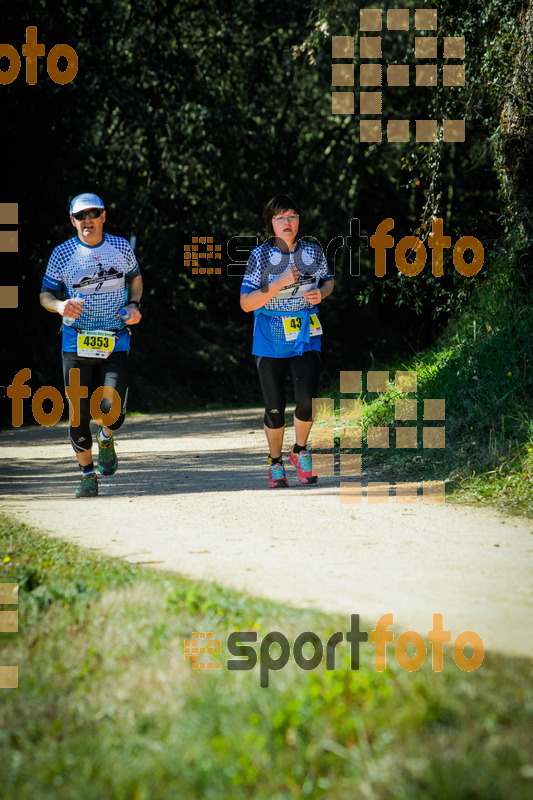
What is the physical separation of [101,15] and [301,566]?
1681 cm

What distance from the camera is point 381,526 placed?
563 cm

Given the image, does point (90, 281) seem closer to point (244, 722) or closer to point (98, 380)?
point (98, 380)

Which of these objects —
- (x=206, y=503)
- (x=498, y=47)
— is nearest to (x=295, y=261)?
(x=206, y=503)

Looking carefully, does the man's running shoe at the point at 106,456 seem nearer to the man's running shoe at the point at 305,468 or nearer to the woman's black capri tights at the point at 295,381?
the woman's black capri tights at the point at 295,381

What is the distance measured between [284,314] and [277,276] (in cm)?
31

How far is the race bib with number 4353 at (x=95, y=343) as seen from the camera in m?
7.24

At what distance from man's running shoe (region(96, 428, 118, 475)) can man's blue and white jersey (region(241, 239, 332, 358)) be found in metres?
1.46

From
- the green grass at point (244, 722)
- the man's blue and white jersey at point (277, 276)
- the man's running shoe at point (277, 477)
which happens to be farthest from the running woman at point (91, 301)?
the green grass at point (244, 722)

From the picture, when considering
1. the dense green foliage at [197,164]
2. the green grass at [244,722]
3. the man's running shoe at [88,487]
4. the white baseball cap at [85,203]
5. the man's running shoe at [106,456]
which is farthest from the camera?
the dense green foliage at [197,164]

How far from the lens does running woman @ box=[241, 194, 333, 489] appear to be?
7145 millimetres

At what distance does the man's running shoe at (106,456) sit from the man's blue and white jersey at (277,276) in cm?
146

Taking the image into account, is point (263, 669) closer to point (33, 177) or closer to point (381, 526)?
point (381, 526)

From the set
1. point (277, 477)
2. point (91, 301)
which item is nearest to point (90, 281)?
point (91, 301)

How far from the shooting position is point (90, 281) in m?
7.21
